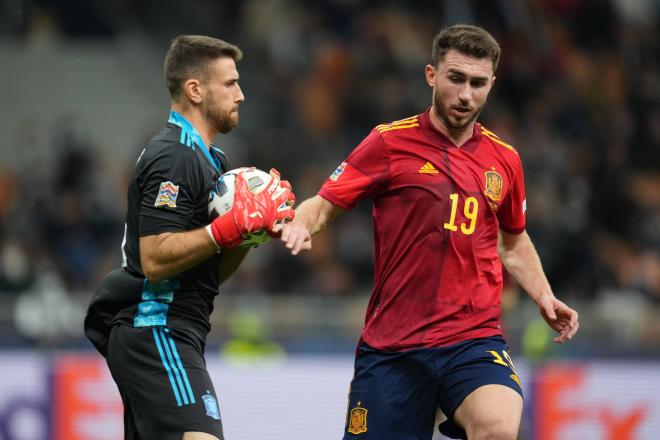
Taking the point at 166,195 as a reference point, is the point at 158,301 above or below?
below

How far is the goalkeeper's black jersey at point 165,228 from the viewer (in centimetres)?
493

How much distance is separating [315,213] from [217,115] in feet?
2.08

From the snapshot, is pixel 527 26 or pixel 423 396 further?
pixel 527 26

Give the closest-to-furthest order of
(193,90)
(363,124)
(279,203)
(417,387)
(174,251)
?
(174,251)
(279,203)
(193,90)
(417,387)
(363,124)

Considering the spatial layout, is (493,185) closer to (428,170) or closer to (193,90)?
(428,170)

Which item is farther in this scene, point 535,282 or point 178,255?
point 535,282

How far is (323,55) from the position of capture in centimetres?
1364

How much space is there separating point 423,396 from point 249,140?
28.3 ft

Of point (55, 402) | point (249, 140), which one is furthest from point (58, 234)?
point (55, 402)

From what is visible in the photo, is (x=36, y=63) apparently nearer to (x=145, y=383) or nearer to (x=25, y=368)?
(x=25, y=368)

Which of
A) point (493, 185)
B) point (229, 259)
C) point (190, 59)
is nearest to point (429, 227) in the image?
point (493, 185)

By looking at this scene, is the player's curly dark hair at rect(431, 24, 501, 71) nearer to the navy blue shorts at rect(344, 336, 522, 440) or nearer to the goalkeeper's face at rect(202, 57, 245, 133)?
the goalkeeper's face at rect(202, 57, 245, 133)

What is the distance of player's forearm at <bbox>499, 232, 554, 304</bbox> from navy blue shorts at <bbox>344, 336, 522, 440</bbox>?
0.45 metres

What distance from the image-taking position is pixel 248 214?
4.85 meters
